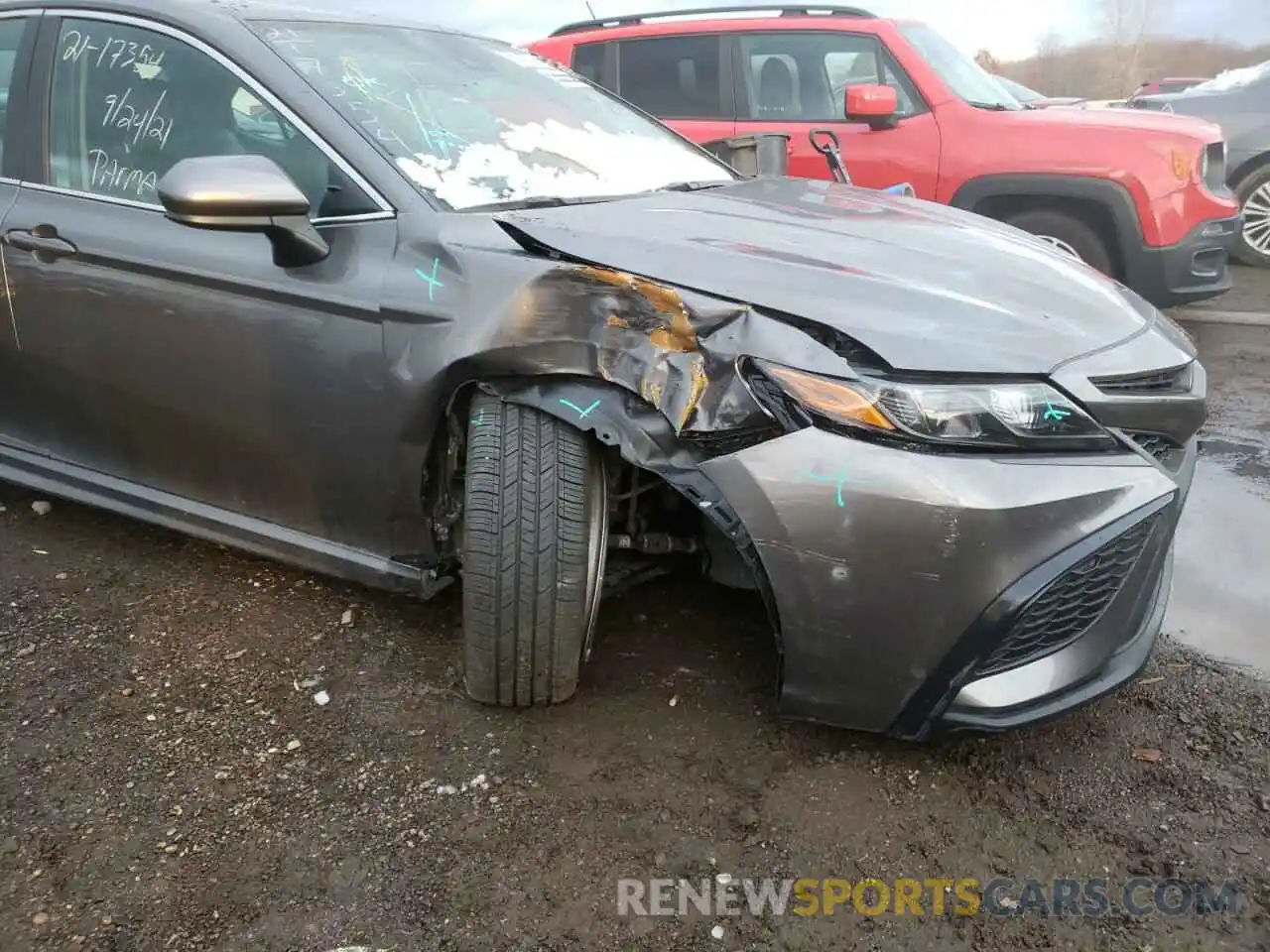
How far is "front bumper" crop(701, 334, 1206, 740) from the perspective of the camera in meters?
1.69

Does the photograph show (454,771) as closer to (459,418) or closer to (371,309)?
(459,418)

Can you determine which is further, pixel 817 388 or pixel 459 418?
pixel 459 418

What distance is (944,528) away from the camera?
167cm

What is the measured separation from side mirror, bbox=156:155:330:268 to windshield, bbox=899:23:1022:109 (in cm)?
440

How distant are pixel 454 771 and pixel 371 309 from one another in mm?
1004

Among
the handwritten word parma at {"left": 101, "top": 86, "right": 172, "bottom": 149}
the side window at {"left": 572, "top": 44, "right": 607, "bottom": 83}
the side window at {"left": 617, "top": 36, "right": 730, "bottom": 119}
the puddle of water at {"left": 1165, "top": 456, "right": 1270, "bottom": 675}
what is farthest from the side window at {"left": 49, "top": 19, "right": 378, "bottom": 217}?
the side window at {"left": 572, "top": 44, "right": 607, "bottom": 83}

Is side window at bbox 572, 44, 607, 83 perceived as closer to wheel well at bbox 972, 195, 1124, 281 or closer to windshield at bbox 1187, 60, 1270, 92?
wheel well at bbox 972, 195, 1124, 281

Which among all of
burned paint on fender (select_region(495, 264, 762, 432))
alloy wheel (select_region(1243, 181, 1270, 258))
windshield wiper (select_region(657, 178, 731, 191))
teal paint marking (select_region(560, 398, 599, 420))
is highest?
windshield wiper (select_region(657, 178, 731, 191))

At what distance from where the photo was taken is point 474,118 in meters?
2.48

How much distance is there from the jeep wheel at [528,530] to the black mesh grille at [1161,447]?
1.07 m

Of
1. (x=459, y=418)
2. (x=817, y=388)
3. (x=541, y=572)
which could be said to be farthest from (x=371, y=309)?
(x=817, y=388)

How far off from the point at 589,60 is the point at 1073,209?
3126 millimetres

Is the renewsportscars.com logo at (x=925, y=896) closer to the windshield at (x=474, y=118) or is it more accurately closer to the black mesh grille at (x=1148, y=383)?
the black mesh grille at (x=1148, y=383)

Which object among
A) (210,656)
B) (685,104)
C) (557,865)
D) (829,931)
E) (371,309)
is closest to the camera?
(829,931)
